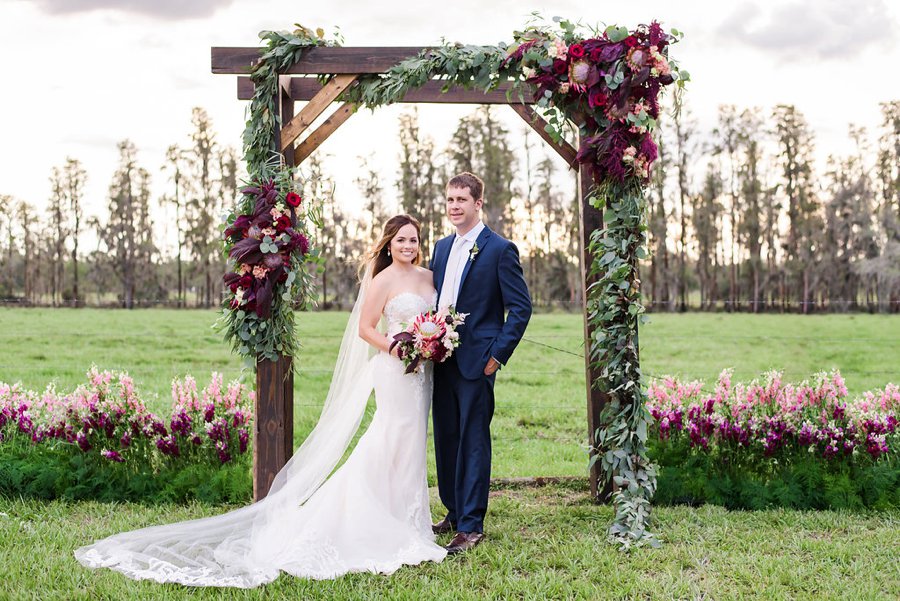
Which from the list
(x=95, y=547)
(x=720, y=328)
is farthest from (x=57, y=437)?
(x=720, y=328)

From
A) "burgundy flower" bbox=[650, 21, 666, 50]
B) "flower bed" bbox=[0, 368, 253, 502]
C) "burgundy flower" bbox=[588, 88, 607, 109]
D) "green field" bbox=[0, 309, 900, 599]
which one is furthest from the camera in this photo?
"flower bed" bbox=[0, 368, 253, 502]

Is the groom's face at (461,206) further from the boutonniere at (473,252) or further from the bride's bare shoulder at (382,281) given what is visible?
the bride's bare shoulder at (382,281)

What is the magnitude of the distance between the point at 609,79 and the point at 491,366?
2.18 m

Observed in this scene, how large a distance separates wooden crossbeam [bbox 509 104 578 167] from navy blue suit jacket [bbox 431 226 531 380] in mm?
1034

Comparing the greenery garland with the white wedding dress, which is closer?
the white wedding dress

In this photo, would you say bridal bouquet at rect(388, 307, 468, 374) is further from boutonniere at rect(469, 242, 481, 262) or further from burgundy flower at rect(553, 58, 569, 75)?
burgundy flower at rect(553, 58, 569, 75)

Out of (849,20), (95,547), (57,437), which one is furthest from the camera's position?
(849,20)

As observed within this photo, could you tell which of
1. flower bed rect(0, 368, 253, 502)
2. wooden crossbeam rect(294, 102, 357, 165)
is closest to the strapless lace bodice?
wooden crossbeam rect(294, 102, 357, 165)

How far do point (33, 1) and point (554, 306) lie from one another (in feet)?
55.7

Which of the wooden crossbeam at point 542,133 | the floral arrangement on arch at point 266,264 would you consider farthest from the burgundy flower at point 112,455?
the wooden crossbeam at point 542,133

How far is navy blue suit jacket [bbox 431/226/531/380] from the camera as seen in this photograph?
5422mm

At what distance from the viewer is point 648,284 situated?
3572cm

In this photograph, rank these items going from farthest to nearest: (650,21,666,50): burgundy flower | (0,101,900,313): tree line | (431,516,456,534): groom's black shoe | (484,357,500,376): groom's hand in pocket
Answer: (0,101,900,313): tree line, (431,516,456,534): groom's black shoe, (650,21,666,50): burgundy flower, (484,357,500,376): groom's hand in pocket

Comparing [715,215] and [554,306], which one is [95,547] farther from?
[715,215]
